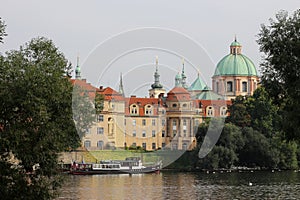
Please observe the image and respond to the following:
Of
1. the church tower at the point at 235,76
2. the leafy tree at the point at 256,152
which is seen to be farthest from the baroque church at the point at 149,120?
the church tower at the point at 235,76

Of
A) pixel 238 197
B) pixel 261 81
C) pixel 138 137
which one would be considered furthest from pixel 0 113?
pixel 138 137

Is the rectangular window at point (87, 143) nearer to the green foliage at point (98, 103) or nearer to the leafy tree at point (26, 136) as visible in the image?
the green foliage at point (98, 103)

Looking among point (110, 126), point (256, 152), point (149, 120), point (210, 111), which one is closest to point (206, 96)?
point (210, 111)

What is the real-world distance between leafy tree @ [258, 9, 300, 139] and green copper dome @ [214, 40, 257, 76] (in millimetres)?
90332

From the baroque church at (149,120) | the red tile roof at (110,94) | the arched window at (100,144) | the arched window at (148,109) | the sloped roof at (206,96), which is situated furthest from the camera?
the sloped roof at (206,96)

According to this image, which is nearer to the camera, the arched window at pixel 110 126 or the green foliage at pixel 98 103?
the green foliage at pixel 98 103

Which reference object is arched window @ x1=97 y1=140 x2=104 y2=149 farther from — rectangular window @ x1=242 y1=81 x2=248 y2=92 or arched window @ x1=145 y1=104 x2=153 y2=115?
rectangular window @ x1=242 y1=81 x2=248 y2=92

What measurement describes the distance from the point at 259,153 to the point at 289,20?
4464cm

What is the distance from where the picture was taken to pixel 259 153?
67.6 meters

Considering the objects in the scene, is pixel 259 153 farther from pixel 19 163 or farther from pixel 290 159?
pixel 19 163

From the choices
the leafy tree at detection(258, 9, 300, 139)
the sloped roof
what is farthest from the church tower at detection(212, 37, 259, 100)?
the leafy tree at detection(258, 9, 300, 139)

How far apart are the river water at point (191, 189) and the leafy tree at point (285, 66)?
14.4 m

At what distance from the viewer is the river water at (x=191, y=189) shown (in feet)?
127

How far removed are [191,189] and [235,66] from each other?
73.0m
